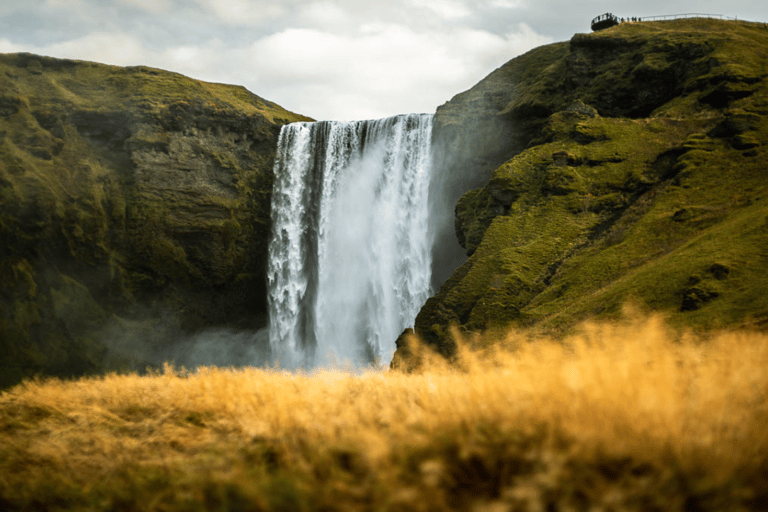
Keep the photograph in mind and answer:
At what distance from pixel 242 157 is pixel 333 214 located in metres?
9.46

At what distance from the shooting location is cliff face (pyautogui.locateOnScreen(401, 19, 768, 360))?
1088cm

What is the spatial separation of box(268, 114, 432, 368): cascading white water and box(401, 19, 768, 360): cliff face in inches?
304

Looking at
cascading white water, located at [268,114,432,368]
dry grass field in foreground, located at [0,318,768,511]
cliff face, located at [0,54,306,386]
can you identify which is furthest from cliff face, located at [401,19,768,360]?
cliff face, located at [0,54,306,386]

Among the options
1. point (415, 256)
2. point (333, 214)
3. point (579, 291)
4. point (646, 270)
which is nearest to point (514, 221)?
point (579, 291)

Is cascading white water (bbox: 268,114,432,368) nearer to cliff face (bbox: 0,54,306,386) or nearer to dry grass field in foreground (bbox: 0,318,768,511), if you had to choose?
cliff face (bbox: 0,54,306,386)

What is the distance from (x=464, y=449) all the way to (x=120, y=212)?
127 ft

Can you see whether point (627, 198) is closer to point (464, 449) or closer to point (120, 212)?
point (464, 449)

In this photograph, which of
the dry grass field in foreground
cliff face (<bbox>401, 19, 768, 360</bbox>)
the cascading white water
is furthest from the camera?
the cascading white water

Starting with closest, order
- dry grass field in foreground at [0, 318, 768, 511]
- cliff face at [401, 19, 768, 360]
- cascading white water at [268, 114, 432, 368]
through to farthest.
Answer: dry grass field in foreground at [0, 318, 768, 511] < cliff face at [401, 19, 768, 360] < cascading white water at [268, 114, 432, 368]

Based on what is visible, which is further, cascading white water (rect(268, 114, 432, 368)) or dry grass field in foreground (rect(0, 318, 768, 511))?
cascading white water (rect(268, 114, 432, 368))

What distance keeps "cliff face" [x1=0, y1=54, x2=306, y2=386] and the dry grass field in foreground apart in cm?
3306

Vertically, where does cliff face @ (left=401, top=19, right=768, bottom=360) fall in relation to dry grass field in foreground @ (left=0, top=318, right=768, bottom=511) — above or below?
above

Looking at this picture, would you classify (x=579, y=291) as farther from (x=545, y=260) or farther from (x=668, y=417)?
(x=668, y=417)

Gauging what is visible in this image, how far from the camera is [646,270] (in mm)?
12195
